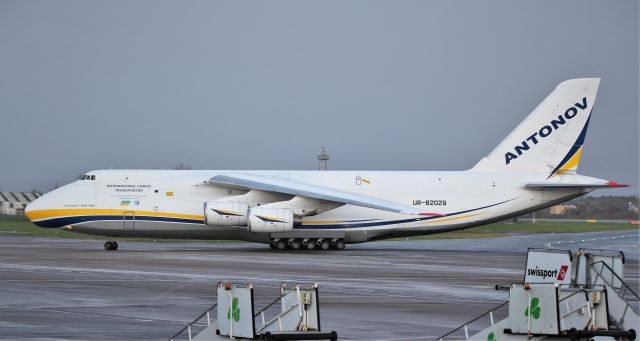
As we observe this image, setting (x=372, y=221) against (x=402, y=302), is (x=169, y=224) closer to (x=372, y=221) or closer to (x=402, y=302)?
(x=372, y=221)

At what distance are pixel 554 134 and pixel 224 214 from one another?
16373 millimetres

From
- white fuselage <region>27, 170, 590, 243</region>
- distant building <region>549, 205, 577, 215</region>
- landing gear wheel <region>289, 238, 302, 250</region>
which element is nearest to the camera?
white fuselage <region>27, 170, 590, 243</region>

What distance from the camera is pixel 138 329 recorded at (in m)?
17.2

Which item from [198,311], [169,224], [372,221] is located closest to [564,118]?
[372,221]

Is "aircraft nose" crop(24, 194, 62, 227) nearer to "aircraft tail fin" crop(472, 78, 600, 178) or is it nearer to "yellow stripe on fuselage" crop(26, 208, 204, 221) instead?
"yellow stripe on fuselage" crop(26, 208, 204, 221)

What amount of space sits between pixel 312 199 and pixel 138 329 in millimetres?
27537

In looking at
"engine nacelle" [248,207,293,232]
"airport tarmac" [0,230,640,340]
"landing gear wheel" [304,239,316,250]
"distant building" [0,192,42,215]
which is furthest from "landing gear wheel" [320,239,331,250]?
"distant building" [0,192,42,215]

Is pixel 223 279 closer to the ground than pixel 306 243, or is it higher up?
closer to the ground

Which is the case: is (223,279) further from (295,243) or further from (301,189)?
(295,243)

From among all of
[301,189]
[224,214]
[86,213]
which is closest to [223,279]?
[224,214]

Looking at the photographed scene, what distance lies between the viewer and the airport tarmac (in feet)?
58.5

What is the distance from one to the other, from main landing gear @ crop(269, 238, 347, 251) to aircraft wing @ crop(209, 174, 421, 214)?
2.56 metres

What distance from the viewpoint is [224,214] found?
43.4 metres

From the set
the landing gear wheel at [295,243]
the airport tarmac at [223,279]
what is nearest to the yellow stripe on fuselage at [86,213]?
the airport tarmac at [223,279]
